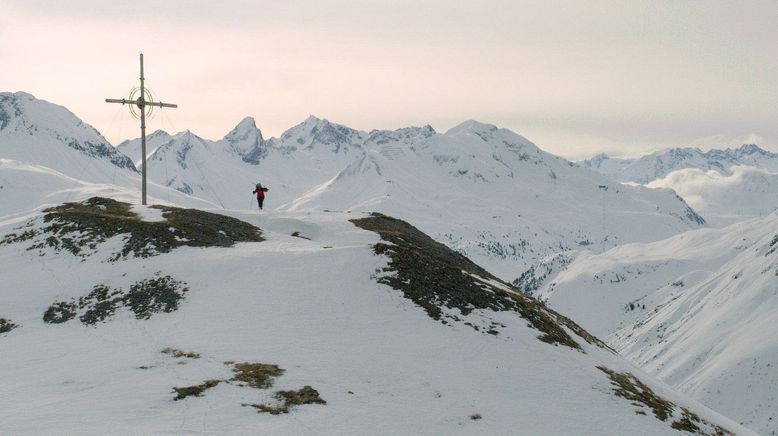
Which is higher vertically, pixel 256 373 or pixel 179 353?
pixel 179 353

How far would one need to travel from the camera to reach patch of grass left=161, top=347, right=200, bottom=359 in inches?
887

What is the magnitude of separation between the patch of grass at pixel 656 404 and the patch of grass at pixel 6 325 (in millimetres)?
26821

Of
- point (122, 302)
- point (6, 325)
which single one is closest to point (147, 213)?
point (122, 302)

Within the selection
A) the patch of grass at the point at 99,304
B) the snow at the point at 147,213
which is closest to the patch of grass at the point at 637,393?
the patch of grass at the point at 99,304

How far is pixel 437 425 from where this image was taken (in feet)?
61.0

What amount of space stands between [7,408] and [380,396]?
455 inches

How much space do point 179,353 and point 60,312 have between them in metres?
10.1

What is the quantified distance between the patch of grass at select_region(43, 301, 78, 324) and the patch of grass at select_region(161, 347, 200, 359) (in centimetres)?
827

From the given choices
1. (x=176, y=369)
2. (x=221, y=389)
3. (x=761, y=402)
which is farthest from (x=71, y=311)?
(x=761, y=402)

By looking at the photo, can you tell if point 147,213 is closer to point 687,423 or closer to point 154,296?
point 154,296

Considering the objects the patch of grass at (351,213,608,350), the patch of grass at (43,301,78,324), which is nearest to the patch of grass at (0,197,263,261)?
the patch of grass at (43,301,78,324)

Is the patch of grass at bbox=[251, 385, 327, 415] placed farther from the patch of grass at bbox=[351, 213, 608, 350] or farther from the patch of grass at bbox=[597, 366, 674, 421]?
the patch of grass at bbox=[597, 366, 674, 421]

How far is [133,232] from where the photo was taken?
3716 centimetres

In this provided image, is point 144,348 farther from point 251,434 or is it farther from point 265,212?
point 265,212
